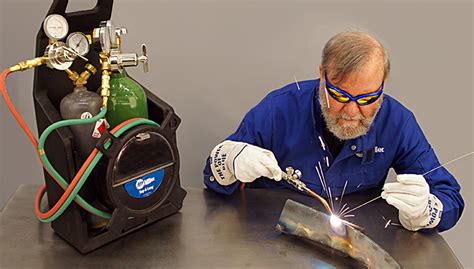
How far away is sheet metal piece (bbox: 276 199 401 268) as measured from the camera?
3.80ft

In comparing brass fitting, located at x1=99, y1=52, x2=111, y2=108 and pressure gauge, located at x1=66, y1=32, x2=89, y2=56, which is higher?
pressure gauge, located at x1=66, y1=32, x2=89, y2=56

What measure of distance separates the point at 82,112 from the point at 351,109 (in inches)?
27.3

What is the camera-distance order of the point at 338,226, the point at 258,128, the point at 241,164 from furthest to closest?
1. the point at 258,128
2. the point at 241,164
3. the point at 338,226

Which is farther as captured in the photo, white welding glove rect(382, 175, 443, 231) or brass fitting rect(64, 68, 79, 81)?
white welding glove rect(382, 175, 443, 231)

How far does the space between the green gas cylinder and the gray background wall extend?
661mm

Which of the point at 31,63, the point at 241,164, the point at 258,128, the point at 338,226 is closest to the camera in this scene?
the point at 31,63

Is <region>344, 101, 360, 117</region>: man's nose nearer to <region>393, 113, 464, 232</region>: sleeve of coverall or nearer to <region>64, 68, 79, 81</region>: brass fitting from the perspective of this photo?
<region>393, 113, 464, 232</region>: sleeve of coverall

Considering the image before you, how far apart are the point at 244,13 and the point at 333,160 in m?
0.59

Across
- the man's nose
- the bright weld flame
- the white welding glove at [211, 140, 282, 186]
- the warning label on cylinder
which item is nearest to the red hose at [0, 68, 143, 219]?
the warning label on cylinder

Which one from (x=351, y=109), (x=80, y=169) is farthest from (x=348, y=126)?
(x=80, y=169)

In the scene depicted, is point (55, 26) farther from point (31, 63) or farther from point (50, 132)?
point (50, 132)

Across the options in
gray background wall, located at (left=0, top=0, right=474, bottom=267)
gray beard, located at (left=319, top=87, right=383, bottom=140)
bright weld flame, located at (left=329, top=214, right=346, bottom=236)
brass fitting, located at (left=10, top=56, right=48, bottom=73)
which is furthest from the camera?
Result: gray background wall, located at (left=0, top=0, right=474, bottom=267)

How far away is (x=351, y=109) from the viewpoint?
1477 millimetres

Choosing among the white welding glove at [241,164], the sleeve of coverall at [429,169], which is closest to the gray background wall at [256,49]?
the sleeve of coverall at [429,169]
